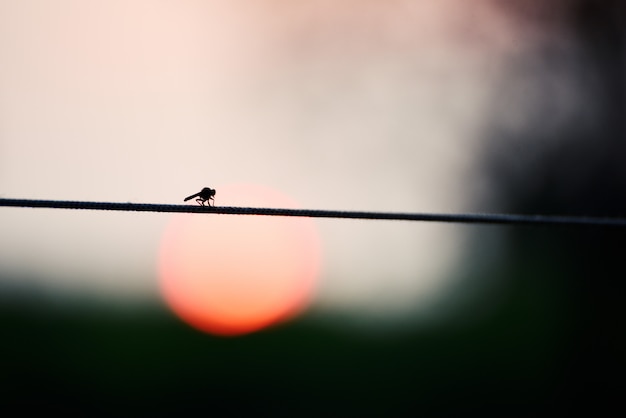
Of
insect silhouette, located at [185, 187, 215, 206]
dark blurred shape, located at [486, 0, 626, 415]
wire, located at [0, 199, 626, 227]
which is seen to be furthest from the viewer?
dark blurred shape, located at [486, 0, 626, 415]

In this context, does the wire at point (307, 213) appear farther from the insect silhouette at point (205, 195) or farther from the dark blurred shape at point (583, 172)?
the dark blurred shape at point (583, 172)

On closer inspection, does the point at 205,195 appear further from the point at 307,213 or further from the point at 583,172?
the point at 583,172

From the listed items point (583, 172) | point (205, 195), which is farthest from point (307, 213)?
point (583, 172)

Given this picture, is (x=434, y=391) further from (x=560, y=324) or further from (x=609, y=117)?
(x=609, y=117)

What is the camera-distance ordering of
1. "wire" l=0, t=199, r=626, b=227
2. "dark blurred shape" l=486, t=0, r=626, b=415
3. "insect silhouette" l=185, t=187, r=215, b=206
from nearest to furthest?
"wire" l=0, t=199, r=626, b=227 → "insect silhouette" l=185, t=187, r=215, b=206 → "dark blurred shape" l=486, t=0, r=626, b=415

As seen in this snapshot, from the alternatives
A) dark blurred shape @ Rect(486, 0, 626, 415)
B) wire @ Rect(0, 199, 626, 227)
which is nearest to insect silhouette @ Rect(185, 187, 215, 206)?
wire @ Rect(0, 199, 626, 227)

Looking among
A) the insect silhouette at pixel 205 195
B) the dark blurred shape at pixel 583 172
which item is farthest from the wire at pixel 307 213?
the dark blurred shape at pixel 583 172

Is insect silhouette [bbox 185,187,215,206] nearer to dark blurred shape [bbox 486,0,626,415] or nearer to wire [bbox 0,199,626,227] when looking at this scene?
wire [bbox 0,199,626,227]

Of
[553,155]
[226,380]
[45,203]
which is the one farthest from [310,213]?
[226,380]
